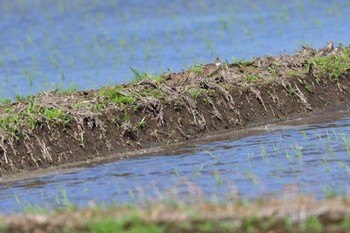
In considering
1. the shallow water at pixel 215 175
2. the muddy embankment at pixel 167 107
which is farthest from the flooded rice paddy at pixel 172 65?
the muddy embankment at pixel 167 107

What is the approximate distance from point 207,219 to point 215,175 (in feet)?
8.37

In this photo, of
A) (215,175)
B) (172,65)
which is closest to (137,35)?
(172,65)

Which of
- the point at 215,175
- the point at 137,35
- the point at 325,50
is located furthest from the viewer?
the point at 137,35

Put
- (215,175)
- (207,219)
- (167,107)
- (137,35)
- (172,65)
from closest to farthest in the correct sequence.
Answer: (207,219), (215,175), (167,107), (172,65), (137,35)

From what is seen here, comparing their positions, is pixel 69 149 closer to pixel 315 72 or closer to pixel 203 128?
pixel 203 128

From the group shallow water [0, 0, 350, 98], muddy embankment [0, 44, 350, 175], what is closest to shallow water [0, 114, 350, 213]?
muddy embankment [0, 44, 350, 175]

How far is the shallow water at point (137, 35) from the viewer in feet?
55.4

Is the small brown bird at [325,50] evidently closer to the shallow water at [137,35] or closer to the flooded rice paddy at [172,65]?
the shallow water at [137,35]

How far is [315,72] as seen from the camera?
1312 cm

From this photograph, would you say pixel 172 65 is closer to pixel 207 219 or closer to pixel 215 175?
pixel 215 175

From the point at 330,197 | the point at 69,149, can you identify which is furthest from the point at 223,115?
the point at 330,197

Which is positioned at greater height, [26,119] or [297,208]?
[26,119]

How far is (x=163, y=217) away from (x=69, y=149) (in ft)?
13.7

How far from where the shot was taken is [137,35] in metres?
21.1
